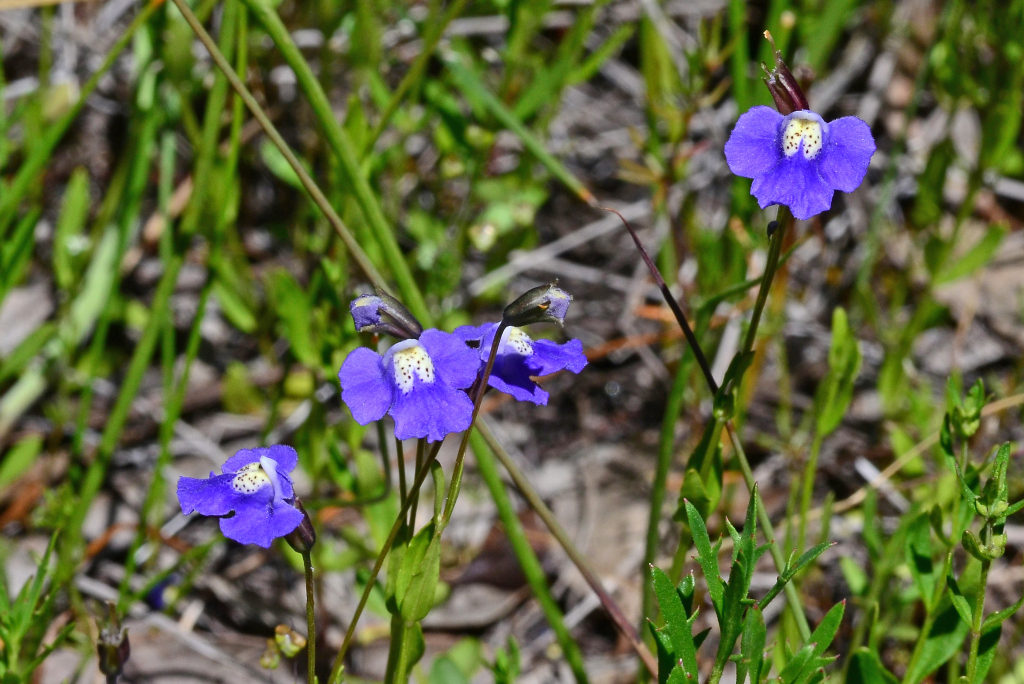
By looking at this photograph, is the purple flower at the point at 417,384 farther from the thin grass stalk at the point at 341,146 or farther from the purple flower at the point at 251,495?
the thin grass stalk at the point at 341,146

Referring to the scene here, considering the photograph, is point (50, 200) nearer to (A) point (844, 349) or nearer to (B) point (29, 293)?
(B) point (29, 293)

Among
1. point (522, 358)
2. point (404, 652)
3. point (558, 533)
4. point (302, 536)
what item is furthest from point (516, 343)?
point (404, 652)

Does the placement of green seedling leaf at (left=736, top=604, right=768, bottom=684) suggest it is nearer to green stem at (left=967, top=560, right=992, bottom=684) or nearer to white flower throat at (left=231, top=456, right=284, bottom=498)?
green stem at (left=967, top=560, right=992, bottom=684)

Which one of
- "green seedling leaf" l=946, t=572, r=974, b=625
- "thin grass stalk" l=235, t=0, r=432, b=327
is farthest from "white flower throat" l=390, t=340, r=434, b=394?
"green seedling leaf" l=946, t=572, r=974, b=625

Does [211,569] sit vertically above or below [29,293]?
below

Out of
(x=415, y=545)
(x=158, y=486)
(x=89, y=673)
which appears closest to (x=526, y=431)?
(x=158, y=486)

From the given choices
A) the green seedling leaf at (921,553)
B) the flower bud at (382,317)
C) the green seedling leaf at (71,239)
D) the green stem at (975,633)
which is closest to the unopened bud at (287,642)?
the flower bud at (382,317)
